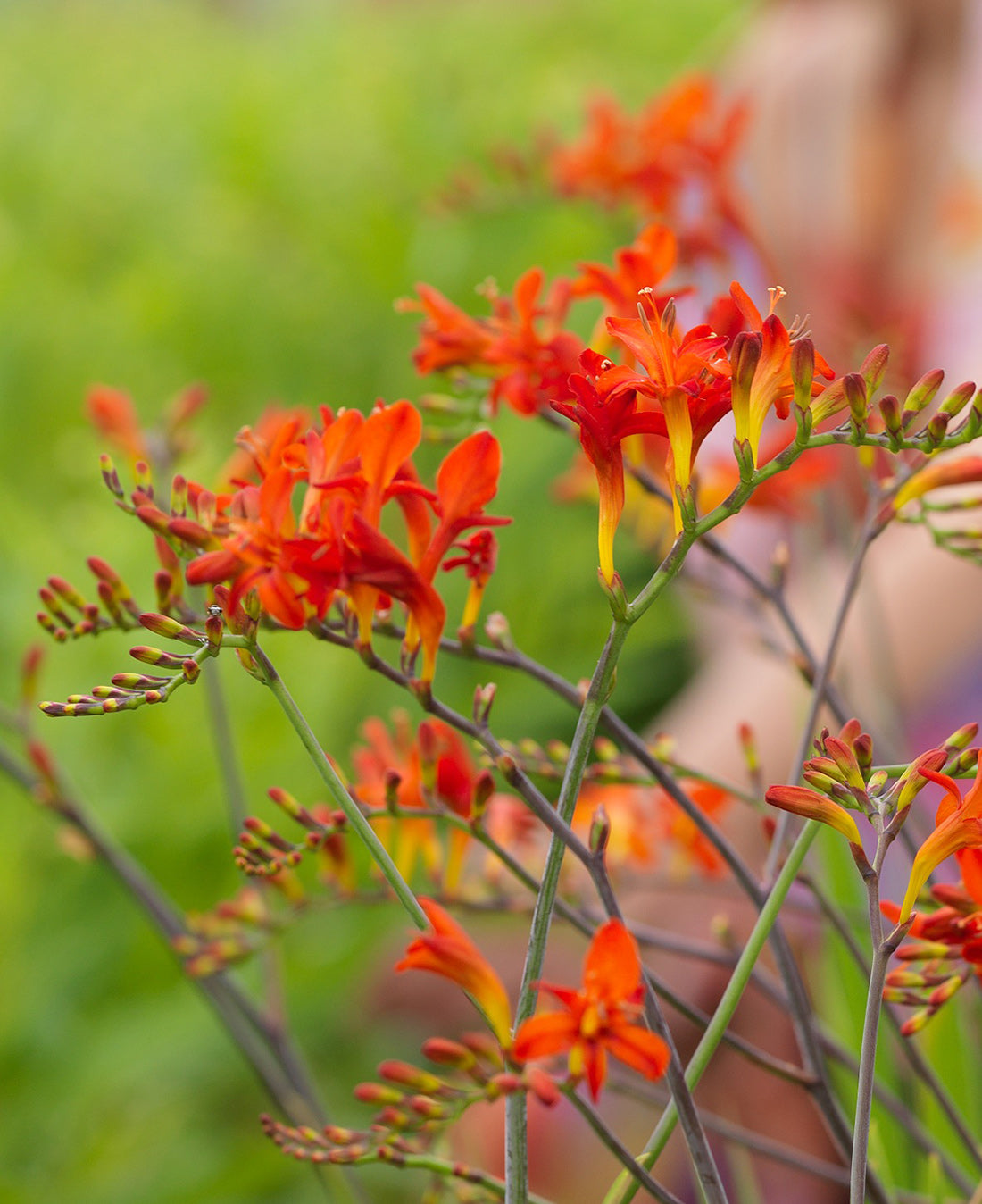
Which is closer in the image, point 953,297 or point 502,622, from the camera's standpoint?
point 502,622

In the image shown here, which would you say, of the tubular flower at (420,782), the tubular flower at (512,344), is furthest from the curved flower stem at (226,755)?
the tubular flower at (512,344)

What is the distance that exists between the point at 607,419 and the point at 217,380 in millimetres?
1576

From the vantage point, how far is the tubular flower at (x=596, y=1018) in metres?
0.17

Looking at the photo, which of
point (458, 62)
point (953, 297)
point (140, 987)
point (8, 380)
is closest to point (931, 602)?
point (953, 297)

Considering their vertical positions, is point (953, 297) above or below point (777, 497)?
above

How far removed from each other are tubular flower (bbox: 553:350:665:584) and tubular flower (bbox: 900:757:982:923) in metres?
0.06

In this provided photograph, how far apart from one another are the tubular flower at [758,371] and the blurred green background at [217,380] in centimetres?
34

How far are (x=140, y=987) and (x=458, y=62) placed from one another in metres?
1.86

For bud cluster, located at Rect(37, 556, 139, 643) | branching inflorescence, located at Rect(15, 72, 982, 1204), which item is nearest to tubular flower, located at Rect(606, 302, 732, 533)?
branching inflorescence, located at Rect(15, 72, 982, 1204)

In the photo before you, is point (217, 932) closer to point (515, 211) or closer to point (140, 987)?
point (140, 987)

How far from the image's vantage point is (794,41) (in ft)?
4.55

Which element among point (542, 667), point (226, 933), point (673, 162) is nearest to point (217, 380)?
point (673, 162)

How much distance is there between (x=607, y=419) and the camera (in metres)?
0.20

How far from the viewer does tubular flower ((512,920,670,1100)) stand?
0.17 metres
